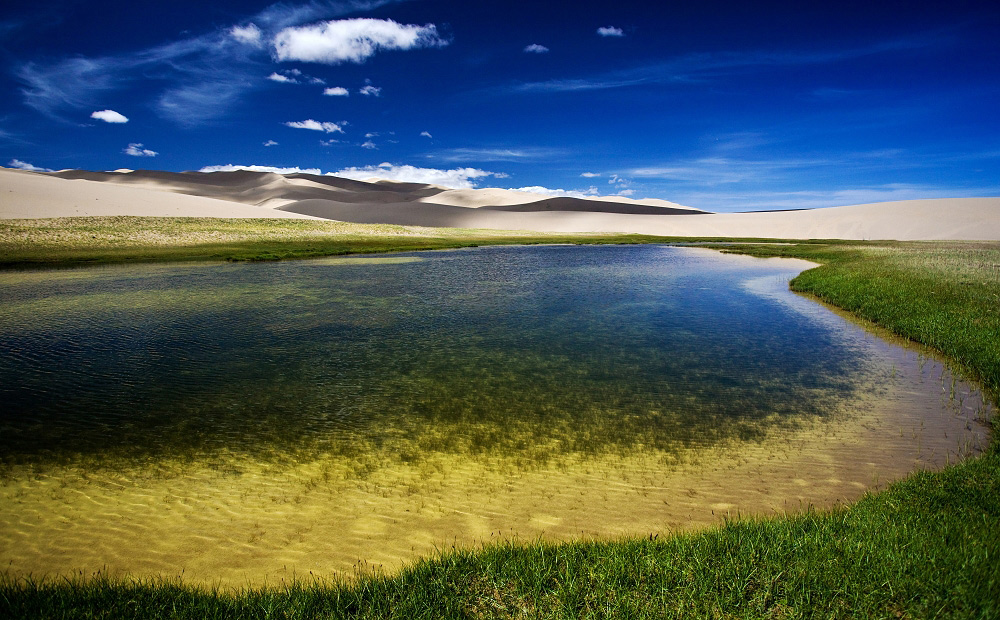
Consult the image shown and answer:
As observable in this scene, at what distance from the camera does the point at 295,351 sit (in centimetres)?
1175

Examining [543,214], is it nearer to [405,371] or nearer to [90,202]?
[90,202]

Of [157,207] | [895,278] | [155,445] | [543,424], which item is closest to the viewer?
[155,445]

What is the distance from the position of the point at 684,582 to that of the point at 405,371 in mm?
7372

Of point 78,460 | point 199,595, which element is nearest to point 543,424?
point 199,595

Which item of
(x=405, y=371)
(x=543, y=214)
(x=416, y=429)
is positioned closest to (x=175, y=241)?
(x=405, y=371)

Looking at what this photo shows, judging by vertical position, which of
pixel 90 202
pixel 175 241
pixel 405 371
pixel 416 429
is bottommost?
pixel 416 429

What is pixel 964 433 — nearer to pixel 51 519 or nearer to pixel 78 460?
pixel 51 519

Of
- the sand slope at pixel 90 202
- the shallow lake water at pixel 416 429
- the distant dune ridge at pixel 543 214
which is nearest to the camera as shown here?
the shallow lake water at pixel 416 429

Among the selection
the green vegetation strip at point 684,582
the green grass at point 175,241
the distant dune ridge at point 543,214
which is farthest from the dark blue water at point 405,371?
the distant dune ridge at point 543,214

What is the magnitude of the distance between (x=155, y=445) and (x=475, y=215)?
109 meters

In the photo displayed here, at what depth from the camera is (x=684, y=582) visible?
149 inches

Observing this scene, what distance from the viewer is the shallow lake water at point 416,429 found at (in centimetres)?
513

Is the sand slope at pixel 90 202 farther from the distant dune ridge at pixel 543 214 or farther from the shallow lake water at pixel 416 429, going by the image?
the shallow lake water at pixel 416 429

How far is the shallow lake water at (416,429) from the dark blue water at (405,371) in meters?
0.06
